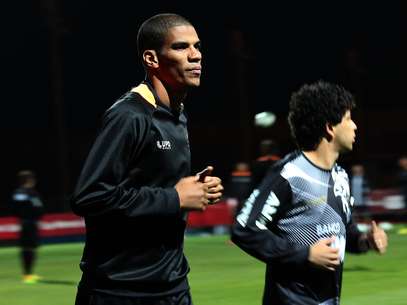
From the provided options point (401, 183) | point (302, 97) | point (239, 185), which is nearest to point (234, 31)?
point (401, 183)

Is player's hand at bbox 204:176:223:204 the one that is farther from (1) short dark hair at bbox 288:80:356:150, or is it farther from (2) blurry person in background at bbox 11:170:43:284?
(2) blurry person in background at bbox 11:170:43:284

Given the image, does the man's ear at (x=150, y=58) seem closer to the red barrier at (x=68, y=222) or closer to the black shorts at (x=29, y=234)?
the black shorts at (x=29, y=234)

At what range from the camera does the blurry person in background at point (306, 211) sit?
4.79 meters

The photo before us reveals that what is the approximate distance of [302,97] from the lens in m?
4.94

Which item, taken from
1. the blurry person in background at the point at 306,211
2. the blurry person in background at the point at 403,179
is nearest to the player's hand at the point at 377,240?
the blurry person in background at the point at 306,211

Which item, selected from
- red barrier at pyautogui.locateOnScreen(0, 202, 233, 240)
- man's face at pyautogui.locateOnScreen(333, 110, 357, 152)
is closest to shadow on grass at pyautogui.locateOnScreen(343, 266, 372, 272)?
red barrier at pyautogui.locateOnScreen(0, 202, 233, 240)

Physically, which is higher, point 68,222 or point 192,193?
point 192,193

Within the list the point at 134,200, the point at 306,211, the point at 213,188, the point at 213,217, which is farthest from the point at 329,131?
the point at 213,217

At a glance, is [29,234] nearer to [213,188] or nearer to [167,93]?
[167,93]

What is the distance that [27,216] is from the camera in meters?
15.4

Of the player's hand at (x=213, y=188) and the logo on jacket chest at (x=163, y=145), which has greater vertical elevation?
the logo on jacket chest at (x=163, y=145)

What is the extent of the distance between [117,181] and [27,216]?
11575 millimetres

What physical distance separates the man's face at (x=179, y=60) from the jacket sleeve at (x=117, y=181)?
13.2 inches

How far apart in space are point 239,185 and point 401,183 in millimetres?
5560
